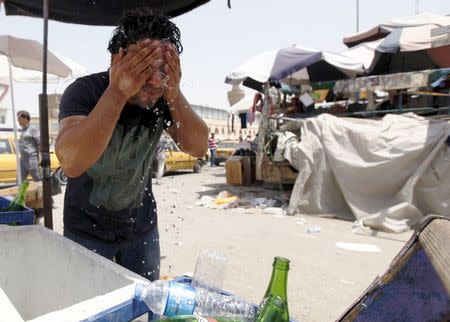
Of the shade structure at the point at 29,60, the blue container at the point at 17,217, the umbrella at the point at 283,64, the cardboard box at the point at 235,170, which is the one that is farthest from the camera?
the cardboard box at the point at 235,170

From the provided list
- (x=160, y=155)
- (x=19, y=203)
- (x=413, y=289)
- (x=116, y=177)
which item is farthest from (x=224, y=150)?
(x=413, y=289)

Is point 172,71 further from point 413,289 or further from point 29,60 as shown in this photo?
point 29,60

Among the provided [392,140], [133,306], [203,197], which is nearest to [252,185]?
[203,197]

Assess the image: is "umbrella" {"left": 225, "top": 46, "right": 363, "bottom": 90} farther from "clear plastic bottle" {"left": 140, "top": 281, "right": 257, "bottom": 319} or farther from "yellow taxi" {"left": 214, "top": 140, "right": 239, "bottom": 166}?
"yellow taxi" {"left": 214, "top": 140, "right": 239, "bottom": 166}

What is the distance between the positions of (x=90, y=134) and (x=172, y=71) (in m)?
0.38

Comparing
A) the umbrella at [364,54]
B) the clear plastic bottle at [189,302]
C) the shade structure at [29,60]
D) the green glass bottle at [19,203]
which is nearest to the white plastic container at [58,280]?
the clear plastic bottle at [189,302]

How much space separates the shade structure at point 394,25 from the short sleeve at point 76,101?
9653 mm

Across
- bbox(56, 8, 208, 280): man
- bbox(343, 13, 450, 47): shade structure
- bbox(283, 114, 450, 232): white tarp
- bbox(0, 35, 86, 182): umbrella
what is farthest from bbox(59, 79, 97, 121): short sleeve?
bbox(343, 13, 450, 47): shade structure

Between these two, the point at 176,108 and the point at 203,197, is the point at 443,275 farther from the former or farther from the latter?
the point at 203,197

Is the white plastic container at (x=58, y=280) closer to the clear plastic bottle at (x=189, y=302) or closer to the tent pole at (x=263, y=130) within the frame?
the clear plastic bottle at (x=189, y=302)

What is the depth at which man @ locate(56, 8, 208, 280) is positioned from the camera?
1.30 m

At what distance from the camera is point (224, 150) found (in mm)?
20516

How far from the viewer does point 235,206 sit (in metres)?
7.88

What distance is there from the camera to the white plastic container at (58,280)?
3.19 ft
